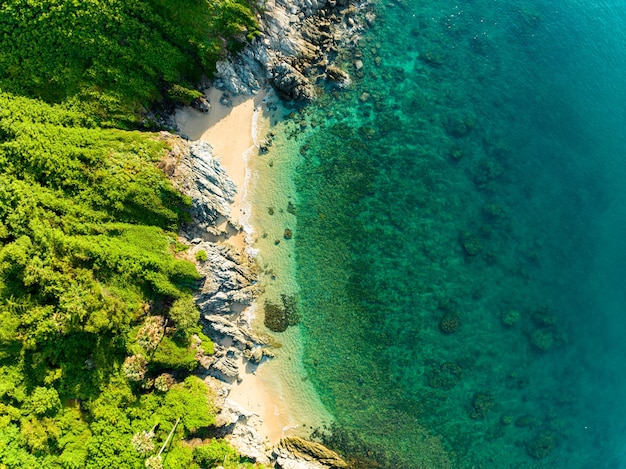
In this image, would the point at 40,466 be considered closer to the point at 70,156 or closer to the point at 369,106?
the point at 70,156

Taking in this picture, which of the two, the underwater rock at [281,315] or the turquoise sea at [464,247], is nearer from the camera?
the underwater rock at [281,315]

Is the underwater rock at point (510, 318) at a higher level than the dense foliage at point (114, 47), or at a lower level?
lower

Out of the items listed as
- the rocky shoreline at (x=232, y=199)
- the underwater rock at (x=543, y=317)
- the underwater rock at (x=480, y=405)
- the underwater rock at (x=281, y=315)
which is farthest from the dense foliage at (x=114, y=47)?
the underwater rock at (x=480, y=405)

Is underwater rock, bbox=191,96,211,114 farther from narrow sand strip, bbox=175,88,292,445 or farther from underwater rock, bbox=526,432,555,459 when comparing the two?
underwater rock, bbox=526,432,555,459

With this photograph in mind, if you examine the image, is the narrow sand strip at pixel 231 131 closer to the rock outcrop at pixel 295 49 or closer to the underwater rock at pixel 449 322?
the rock outcrop at pixel 295 49

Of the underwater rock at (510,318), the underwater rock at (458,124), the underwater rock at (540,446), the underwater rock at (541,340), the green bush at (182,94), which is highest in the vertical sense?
the underwater rock at (458,124)

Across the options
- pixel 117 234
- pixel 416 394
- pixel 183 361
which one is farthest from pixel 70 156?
pixel 416 394

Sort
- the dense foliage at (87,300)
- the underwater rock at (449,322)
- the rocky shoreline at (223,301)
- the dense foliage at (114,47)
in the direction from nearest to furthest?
the dense foliage at (87,300), the dense foliage at (114,47), the rocky shoreline at (223,301), the underwater rock at (449,322)
